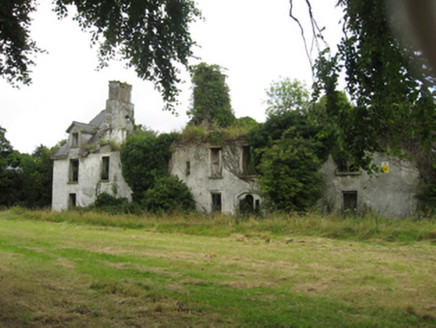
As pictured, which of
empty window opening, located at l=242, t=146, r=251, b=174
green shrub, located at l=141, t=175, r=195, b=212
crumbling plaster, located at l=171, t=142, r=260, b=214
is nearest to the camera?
green shrub, located at l=141, t=175, r=195, b=212

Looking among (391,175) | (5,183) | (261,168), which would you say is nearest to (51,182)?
(5,183)

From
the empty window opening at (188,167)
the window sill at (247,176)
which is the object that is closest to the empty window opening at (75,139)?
the empty window opening at (188,167)

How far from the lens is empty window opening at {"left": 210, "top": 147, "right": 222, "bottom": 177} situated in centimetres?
2471

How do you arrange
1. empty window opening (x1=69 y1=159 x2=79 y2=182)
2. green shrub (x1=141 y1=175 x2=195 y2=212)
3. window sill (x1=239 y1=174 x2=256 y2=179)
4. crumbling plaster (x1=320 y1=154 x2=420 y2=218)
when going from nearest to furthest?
1. crumbling plaster (x1=320 y1=154 x2=420 y2=218)
2. window sill (x1=239 y1=174 x2=256 y2=179)
3. green shrub (x1=141 y1=175 x2=195 y2=212)
4. empty window opening (x1=69 y1=159 x2=79 y2=182)

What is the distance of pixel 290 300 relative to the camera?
5.32m

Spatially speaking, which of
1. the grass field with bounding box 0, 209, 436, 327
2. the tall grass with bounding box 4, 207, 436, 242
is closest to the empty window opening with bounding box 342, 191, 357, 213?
the tall grass with bounding box 4, 207, 436, 242

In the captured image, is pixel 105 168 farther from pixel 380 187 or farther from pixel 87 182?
pixel 380 187

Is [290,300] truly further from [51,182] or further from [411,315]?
[51,182]

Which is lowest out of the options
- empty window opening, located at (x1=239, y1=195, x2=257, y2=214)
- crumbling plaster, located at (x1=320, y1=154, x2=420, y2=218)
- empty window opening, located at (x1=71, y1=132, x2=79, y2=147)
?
empty window opening, located at (x1=239, y1=195, x2=257, y2=214)

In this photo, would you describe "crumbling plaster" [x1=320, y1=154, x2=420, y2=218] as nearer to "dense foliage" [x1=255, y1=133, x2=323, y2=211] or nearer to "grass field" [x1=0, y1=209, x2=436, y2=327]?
"dense foliage" [x1=255, y1=133, x2=323, y2=211]

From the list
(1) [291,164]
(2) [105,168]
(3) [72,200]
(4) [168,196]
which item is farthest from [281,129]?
(3) [72,200]

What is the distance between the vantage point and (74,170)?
33.0 metres

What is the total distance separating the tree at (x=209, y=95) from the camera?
3556 cm

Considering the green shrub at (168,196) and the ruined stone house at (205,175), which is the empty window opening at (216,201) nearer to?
the ruined stone house at (205,175)
